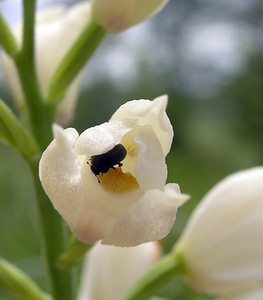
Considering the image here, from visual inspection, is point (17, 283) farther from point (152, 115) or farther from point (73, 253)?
point (152, 115)

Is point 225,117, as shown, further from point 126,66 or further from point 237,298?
point 237,298

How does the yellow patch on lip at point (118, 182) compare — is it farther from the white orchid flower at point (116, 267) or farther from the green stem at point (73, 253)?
the white orchid flower at point (116, 267)

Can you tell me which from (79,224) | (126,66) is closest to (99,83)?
(126,66)

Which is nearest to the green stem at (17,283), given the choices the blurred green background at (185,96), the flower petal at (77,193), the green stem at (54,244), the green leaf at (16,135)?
the green stem at (54,244)

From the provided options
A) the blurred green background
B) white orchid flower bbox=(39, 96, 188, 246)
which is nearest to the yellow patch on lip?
white orchid flower bbox=(39, 96, 188, 246)

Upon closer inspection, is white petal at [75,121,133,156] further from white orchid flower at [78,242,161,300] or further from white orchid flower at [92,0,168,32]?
white orchid flower at [78,242,161,300]

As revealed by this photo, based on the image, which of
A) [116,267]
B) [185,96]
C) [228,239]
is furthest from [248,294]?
[185,96]
